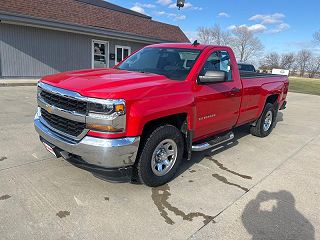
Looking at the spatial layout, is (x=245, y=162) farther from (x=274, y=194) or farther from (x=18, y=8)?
(x=18, y=8)

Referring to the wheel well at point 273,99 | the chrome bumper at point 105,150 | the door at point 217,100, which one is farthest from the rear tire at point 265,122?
the chrome bumper at point 105,150

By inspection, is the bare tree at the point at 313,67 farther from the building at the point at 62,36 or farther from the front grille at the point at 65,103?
the front grille at the point at 65,103

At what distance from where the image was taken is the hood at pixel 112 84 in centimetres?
310

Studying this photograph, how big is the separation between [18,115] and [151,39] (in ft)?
44.4

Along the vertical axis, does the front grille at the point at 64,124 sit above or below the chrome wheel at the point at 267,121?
above

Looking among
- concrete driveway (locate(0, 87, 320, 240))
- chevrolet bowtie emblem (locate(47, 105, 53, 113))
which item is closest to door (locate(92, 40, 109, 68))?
concrete driveway (locate(0, 87, 320, 240))

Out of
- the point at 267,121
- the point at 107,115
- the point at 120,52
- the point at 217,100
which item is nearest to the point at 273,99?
the point at 267,121

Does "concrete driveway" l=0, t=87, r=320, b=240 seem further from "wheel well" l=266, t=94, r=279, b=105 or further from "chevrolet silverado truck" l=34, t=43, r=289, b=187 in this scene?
"wheel well" l=266, t=94, r=279, b=105

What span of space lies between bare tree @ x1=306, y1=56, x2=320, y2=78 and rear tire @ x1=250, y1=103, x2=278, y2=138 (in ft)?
276

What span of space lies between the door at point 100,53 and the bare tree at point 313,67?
255 feet

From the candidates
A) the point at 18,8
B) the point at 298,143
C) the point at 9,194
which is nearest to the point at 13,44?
the point at 18,8

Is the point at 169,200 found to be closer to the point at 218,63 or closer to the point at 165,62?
the point at 165,62

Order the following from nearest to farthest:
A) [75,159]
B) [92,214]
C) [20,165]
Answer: [92,214] → [75,159] → [20,165]

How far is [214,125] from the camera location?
463cm
